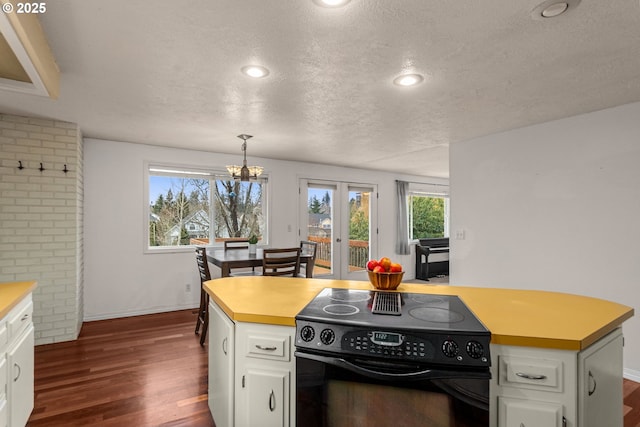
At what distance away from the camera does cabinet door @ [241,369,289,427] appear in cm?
142

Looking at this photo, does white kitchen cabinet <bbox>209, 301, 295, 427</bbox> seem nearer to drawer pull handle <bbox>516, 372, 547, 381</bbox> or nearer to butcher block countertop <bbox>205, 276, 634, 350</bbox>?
butcher block countertop <bbox>205, 276, 634, 350</bbox>

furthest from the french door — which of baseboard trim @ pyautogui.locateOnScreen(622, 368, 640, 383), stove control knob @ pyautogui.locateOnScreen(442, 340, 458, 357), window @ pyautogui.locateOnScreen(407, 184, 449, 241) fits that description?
stove control knob @ pyautogui.locateOnScreen(442, 340, 458, 357)

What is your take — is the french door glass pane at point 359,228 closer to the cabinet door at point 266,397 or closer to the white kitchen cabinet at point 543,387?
the cabinet door at point 266,397

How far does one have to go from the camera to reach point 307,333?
4.52ft

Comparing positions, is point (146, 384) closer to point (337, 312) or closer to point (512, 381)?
point (337, 312)

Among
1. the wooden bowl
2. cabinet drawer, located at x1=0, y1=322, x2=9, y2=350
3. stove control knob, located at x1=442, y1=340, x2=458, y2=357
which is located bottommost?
cabinet drawer, located at x1=0, y1=322, x2=9, y2=350

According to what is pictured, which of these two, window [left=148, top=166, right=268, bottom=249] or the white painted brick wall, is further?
window [left=148, top=166, right=268, bottom=249]

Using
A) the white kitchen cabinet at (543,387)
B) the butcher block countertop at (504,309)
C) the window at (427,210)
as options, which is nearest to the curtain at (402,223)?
the window at (427,210)

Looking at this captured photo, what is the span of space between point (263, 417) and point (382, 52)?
2.00 meters

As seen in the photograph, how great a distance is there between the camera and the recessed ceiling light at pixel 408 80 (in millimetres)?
2266

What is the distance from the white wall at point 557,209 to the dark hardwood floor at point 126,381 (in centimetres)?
90

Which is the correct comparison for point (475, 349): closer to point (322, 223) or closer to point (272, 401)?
point (272, 401)

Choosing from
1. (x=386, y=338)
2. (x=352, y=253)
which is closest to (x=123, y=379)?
(x=386, y=338)

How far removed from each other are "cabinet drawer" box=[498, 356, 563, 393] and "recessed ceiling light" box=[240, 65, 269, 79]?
2035 mm
